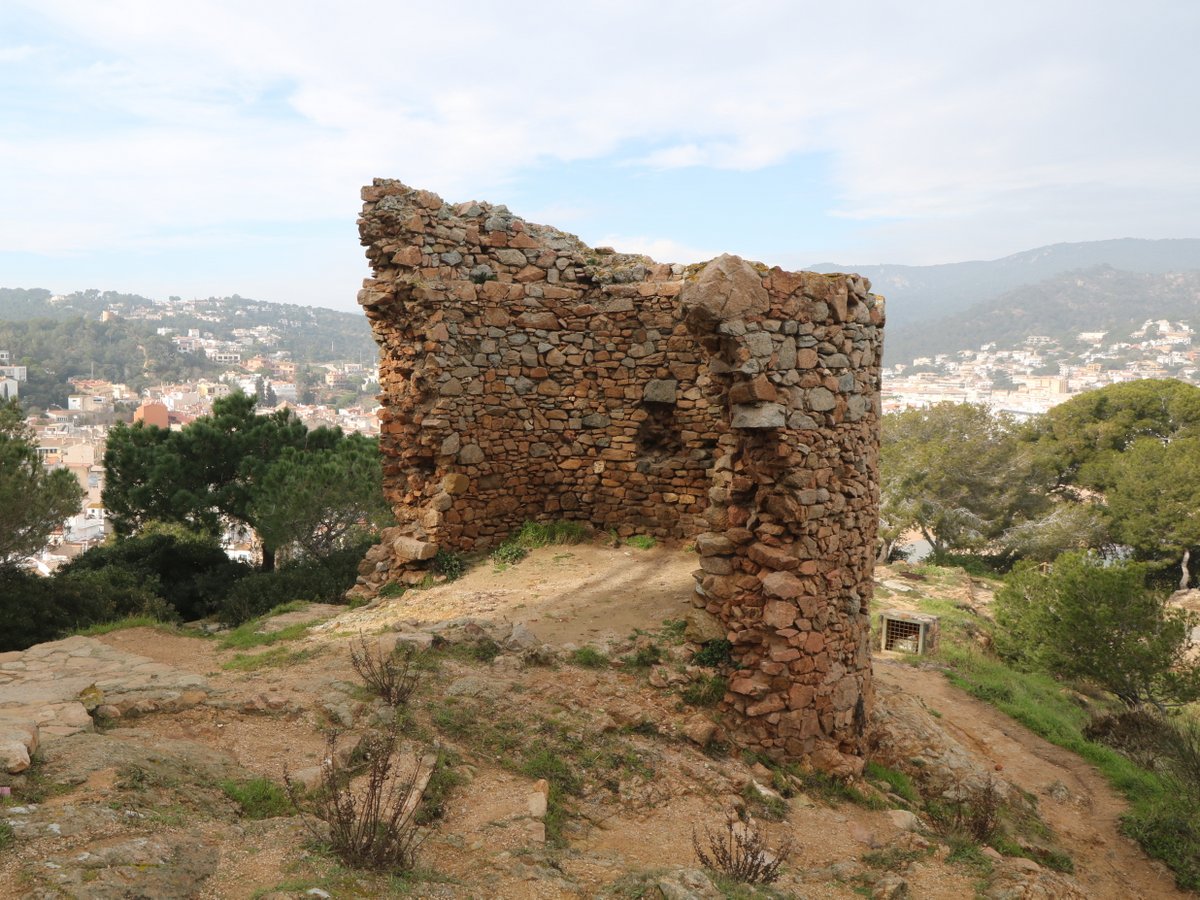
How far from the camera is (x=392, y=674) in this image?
5.91 m

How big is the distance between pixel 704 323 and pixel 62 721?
537 cm

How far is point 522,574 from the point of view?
9.84 m

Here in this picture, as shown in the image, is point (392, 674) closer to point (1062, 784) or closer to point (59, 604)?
point (1062, 784)

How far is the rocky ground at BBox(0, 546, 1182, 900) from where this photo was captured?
11.7ft

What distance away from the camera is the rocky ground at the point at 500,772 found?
11.7ft

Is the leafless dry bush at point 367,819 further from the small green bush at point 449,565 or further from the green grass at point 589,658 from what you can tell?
the small green bush at point 449,565

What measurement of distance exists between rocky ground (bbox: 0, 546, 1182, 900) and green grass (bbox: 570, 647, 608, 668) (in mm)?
27

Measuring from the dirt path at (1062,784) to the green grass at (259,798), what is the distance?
6470 millimetres

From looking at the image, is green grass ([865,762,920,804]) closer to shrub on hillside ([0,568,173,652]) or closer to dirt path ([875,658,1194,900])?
dirt path ([875,658,1194,900])

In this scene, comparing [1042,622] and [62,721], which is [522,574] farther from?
[1042,622]

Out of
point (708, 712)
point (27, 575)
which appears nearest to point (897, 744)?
point (708, 712)

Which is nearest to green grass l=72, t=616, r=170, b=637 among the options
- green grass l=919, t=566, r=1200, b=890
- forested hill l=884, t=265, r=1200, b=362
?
green grass l=919, t=566, r=1200, b=890

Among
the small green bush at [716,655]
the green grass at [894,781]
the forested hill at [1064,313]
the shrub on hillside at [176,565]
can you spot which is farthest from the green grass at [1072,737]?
the forested hill at [1064,313]

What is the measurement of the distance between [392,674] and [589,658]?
1915 mm
